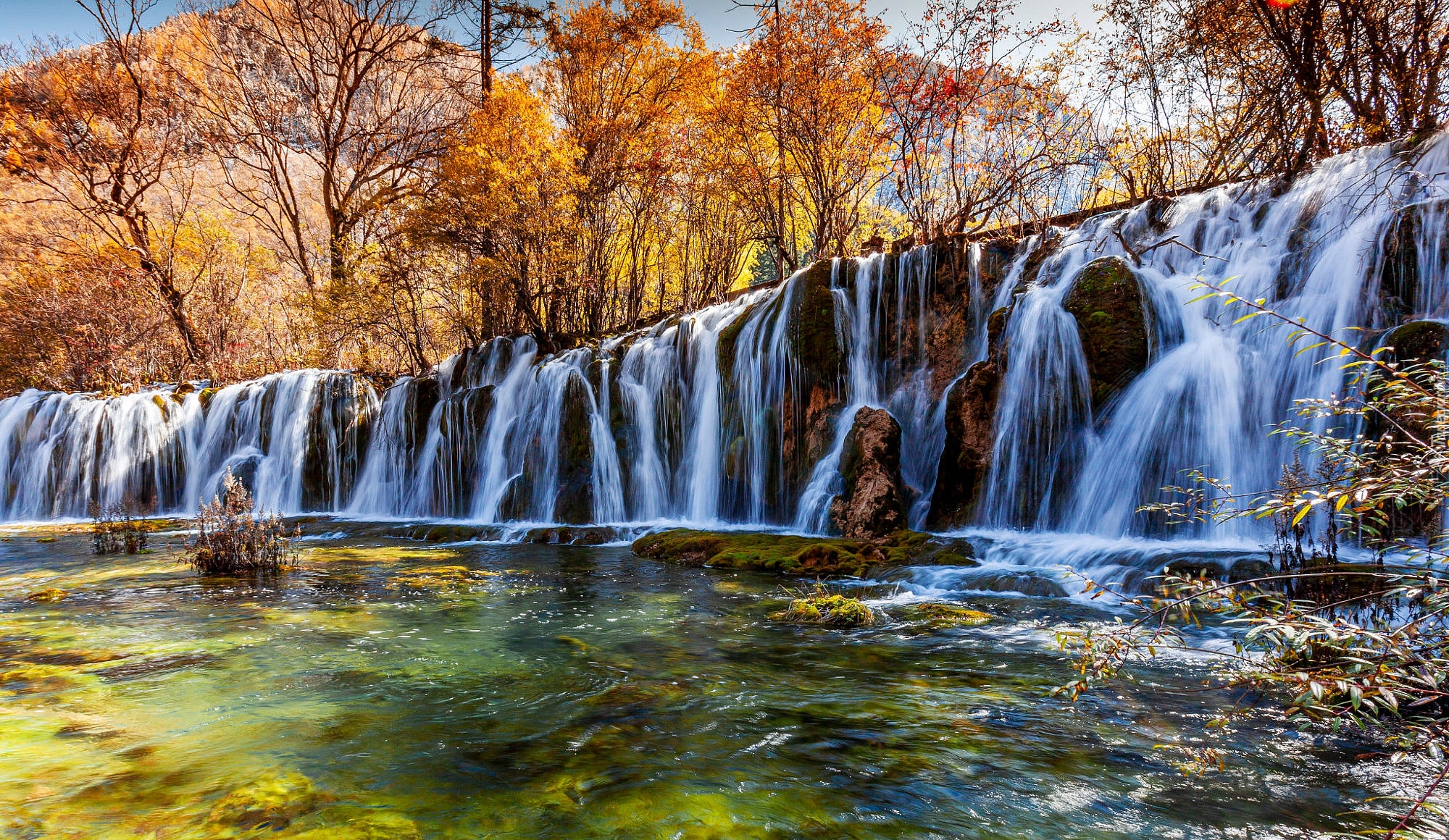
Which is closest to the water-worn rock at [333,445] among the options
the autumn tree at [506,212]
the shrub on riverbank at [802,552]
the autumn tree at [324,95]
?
the autumn tree at [506,212]

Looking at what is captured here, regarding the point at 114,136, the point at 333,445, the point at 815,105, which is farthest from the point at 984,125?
the point at 114,136

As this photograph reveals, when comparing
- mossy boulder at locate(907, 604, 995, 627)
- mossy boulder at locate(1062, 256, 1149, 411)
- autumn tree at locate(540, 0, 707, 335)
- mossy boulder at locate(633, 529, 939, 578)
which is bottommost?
mossy boulder at locate(907, 604, 995, 627)

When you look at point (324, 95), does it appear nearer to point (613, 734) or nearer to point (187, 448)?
point (187, 448)

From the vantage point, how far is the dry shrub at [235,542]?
9.45 metres

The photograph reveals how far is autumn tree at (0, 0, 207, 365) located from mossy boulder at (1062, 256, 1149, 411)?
29.2 metres

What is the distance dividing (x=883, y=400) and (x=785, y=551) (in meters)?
4.47

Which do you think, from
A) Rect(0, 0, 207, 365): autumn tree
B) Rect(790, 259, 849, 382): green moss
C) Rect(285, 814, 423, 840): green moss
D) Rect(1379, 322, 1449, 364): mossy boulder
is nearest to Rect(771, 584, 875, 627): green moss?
Rect(285, 814, 423, 840): green moss

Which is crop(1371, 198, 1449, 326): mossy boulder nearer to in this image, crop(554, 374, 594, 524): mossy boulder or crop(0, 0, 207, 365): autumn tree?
crop(554, 374, 594, 524): mossy boulder

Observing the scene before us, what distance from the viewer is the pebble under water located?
10.7ft

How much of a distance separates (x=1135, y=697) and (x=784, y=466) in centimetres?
880

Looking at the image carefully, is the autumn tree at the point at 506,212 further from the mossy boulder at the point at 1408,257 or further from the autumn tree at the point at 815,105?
the mossy boulder at the point at 1408,257

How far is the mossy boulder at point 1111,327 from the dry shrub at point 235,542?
12228mm

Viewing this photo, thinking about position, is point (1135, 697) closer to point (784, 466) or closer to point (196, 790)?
point (196, 790)

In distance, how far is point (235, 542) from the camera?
963 cm
